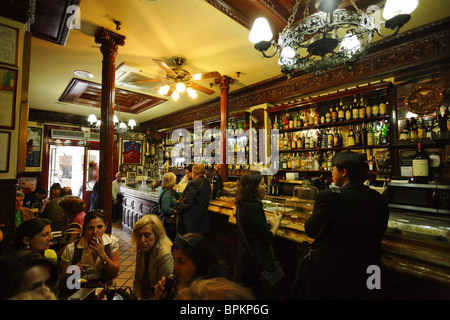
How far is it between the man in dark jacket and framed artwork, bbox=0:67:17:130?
2050 millimetres

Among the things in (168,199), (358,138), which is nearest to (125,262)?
(168,199)

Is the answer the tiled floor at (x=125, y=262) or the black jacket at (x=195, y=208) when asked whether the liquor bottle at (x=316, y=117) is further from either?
the tiled floor at (x=125, y=262)

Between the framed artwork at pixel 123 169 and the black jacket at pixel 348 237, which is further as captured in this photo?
the framed artwork at pixel 123 169

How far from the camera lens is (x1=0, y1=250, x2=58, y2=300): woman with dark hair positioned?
921 mm

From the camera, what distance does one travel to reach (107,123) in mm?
3139

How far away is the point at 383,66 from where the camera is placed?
3719mm

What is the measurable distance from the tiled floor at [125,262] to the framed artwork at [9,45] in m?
2.99

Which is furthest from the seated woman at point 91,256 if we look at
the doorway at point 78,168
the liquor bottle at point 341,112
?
the doorway at point 78,168

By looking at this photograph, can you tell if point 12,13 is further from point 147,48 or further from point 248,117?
point 248,117

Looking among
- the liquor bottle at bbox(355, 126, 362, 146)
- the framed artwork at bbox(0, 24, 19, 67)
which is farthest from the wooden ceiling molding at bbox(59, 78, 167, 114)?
the liquor bottle at bbox(355, 126, 362, 146)

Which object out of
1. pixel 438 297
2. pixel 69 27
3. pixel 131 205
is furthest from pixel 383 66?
pixel 131 205

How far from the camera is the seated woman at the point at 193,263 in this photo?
1.33m
